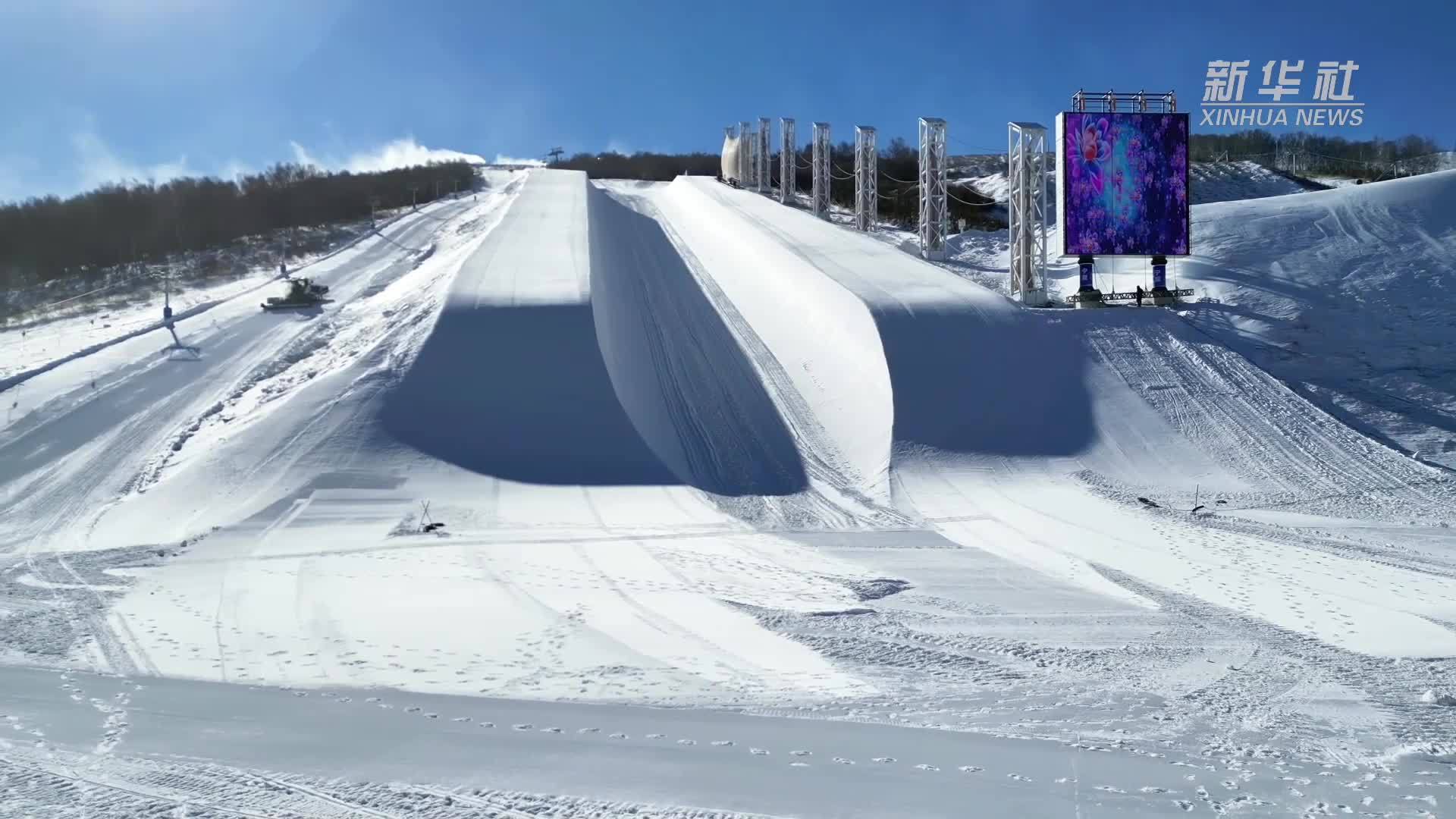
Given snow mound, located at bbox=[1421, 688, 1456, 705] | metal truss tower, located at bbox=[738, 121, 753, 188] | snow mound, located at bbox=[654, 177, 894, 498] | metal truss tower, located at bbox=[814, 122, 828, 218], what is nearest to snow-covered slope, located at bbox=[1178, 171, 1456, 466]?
snow mound, located at bbox=[654, 177, 894, 498]

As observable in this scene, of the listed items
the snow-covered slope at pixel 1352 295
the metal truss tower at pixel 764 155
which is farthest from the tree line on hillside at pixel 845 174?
the snow-covered slope at pixel 1352 295

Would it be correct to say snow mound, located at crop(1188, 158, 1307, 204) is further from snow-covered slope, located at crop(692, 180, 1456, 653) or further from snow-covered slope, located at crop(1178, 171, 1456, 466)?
snow-covered slope, located at crop(692, 180, 1456, 653)

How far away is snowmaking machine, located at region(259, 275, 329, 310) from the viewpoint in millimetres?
22312

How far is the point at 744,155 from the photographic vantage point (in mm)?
44906

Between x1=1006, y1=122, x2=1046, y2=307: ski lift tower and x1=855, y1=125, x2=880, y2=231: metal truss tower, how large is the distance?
34.4 ft

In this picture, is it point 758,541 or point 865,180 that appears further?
point 865,180

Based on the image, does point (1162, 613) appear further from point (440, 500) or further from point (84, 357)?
point (84, 357)

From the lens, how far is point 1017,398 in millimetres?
16703

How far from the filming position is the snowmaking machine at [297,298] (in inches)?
878

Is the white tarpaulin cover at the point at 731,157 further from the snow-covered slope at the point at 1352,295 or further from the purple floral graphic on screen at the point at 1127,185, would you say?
the purple floral graphic on screen at the point at 1127,185

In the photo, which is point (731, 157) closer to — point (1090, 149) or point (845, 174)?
point (845, 174)

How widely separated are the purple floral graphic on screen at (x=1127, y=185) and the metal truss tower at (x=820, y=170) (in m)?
16.5

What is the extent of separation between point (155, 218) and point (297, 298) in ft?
57.1

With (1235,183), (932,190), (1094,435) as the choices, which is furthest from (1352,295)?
(1235,183)
